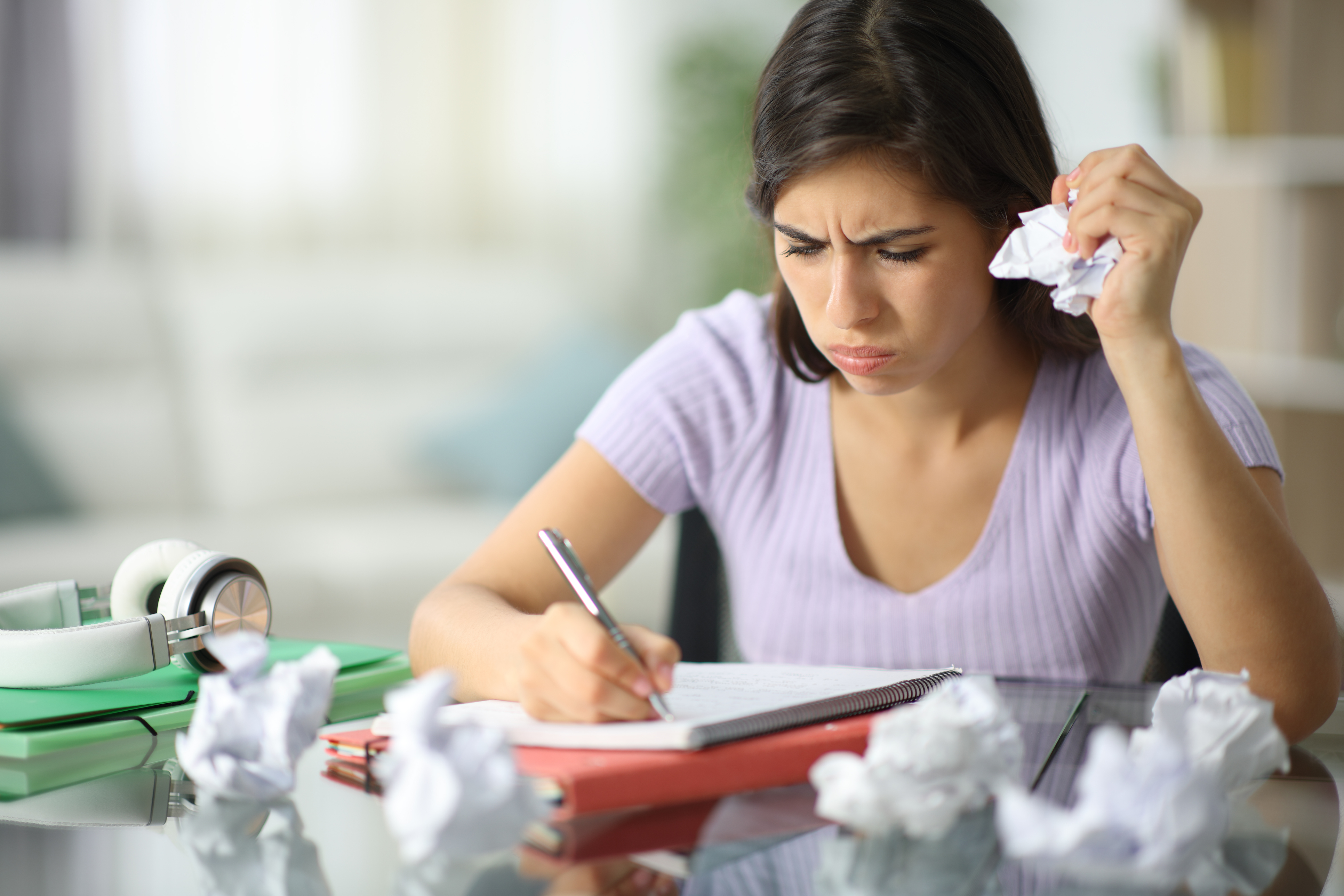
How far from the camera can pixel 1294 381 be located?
8.67 ft

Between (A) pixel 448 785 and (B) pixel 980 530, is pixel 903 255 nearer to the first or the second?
(B) pixel 980 530

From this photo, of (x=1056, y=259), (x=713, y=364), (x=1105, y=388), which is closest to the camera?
(x=1056, y=259)

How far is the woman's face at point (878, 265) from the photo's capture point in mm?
1014

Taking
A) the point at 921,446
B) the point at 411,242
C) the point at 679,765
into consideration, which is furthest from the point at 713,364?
the point at 411,242

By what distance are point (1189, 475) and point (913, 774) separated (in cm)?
46

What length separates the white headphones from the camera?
0.82 m

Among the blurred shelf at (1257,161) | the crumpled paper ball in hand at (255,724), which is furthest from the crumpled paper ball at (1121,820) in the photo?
the blurred shelf at (1257,161)

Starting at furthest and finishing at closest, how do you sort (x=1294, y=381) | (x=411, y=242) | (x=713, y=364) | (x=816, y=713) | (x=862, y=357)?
(x=411, y=242) < (x=1294, y=381) < (x=713, y=364) < (x=862, y=357) < (x=816, y=713)

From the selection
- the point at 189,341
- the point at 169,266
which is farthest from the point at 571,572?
the point at 169,266

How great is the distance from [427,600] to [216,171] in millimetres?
3239

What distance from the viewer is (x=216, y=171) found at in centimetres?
392

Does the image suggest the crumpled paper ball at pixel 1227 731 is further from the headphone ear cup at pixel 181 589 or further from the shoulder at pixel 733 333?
the shoulder at pixel 733 333

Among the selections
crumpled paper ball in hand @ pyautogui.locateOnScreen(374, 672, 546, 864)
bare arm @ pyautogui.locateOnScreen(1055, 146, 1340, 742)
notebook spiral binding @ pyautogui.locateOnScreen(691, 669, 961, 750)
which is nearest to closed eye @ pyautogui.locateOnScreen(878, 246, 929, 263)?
bare arm @ pyautogui.locateOnScreen(1055, 146, 1340, 742)

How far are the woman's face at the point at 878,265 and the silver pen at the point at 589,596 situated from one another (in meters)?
0.35
